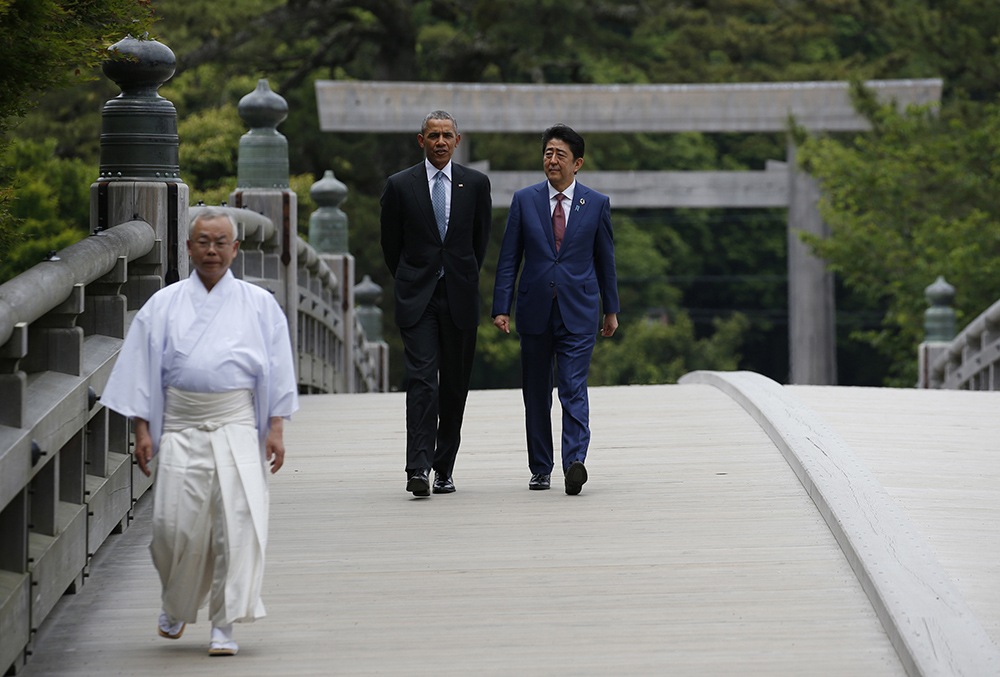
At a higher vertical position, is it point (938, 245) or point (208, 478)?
point (938, 245)

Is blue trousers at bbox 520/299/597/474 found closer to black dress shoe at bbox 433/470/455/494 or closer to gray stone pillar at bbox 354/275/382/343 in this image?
black dress shoe at bbox 433/470/455/494

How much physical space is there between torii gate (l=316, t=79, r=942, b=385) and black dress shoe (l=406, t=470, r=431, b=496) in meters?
12.8

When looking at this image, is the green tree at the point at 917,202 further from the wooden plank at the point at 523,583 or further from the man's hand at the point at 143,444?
the man's hand at the point at 143,444

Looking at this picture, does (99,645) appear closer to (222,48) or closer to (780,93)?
(780,93)

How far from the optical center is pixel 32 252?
63.4 feet

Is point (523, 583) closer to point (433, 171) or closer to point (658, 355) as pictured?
point (433, 171)

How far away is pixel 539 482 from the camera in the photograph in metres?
6.36

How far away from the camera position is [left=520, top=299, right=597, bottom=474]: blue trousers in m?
6.32

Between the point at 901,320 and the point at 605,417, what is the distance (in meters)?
A: 13.2

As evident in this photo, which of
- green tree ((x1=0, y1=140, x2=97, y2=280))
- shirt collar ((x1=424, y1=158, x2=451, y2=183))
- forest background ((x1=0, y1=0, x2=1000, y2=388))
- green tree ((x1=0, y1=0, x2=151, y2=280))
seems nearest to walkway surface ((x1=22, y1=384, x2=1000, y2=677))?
shirt collar ((x1=424, y1=158, x2=451, y2=183))

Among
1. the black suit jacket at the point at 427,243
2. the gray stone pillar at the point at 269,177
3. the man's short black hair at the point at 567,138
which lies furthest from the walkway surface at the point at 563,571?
the gray stone pillar at the point at 269,177

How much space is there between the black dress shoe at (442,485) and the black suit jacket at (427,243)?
69 centimetres

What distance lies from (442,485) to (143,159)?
2.03 metres

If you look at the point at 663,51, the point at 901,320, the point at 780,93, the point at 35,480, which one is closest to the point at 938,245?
the point at 901,320
